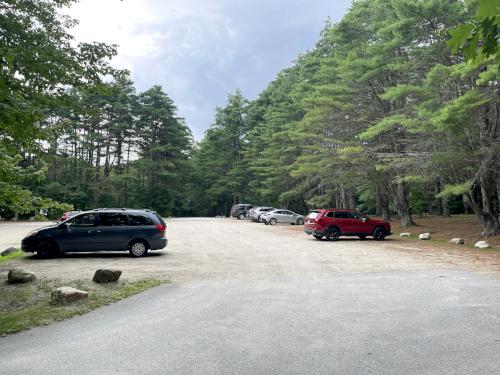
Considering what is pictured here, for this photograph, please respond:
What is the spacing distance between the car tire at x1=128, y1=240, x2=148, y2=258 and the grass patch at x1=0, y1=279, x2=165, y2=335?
4774 millimetres

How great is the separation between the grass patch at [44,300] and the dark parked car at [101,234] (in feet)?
14.7

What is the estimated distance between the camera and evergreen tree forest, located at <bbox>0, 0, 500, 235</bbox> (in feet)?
27.1

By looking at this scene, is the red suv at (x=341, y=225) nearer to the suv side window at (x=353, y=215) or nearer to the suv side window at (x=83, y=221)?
the suv side window at (x=353, y=215)

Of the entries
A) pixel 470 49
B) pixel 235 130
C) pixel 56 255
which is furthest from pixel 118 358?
pixel 235 130

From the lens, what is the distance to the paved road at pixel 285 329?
452 cm

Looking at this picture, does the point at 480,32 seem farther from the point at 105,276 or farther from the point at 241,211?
the point at 241,211

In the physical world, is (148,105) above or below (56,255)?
above

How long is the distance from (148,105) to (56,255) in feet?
159

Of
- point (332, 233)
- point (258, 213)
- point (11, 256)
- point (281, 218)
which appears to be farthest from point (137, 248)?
point (258, 213)

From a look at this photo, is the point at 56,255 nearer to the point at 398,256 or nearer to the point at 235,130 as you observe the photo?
the point at 398,256

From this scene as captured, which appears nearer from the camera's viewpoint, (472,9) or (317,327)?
(317,327)

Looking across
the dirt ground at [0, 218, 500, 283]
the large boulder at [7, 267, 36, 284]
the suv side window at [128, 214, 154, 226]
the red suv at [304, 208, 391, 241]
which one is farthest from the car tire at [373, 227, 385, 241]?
the large boulder at [7, 267, 36, 284]

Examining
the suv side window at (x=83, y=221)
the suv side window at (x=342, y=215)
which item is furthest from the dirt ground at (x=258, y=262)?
the suv side window at (x=342, y=215)

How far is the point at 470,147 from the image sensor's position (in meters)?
17.9
